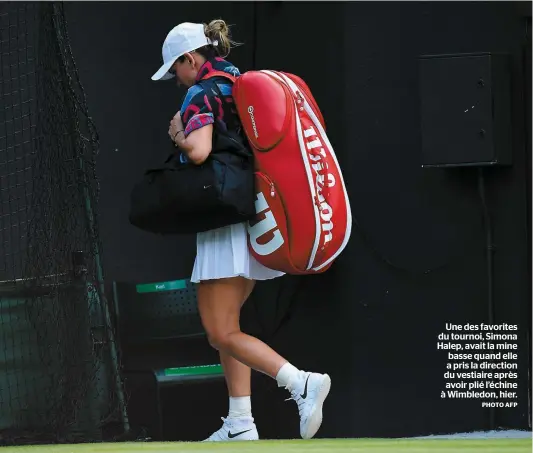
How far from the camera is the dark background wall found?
258 inches

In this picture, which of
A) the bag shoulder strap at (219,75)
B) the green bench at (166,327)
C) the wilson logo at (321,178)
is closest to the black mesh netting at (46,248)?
the green bench at (166,327)

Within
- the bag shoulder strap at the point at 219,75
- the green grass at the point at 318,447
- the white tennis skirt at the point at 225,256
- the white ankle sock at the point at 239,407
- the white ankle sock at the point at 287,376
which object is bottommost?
the green grass at the point at 318,447

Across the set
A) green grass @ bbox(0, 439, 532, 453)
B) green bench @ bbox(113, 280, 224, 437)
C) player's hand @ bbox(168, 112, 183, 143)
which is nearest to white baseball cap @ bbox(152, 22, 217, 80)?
player's hand @ bbox(168, 112, 183, 143)

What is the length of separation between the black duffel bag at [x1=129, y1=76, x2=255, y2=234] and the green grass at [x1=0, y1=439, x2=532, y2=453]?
862 mm

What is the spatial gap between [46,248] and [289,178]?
1.81 m

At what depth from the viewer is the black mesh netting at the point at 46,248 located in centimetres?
660

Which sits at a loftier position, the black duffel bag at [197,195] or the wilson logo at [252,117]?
the wilson logo at [252,117]

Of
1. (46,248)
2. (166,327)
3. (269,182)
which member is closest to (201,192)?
(269,182)

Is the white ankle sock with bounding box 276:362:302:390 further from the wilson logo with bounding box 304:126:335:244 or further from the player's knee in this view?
the wilson logo with bounding box 304:126:335:244

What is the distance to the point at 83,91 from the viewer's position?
22.2ft

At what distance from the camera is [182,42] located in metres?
5.48

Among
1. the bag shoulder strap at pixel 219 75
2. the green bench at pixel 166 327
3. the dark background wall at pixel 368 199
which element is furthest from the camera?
the green bench at pixel 166 327

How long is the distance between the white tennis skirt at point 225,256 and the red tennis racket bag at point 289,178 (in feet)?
0.21

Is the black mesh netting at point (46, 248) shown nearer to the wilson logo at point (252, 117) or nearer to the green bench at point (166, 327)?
the green bench at point (166, 327)
